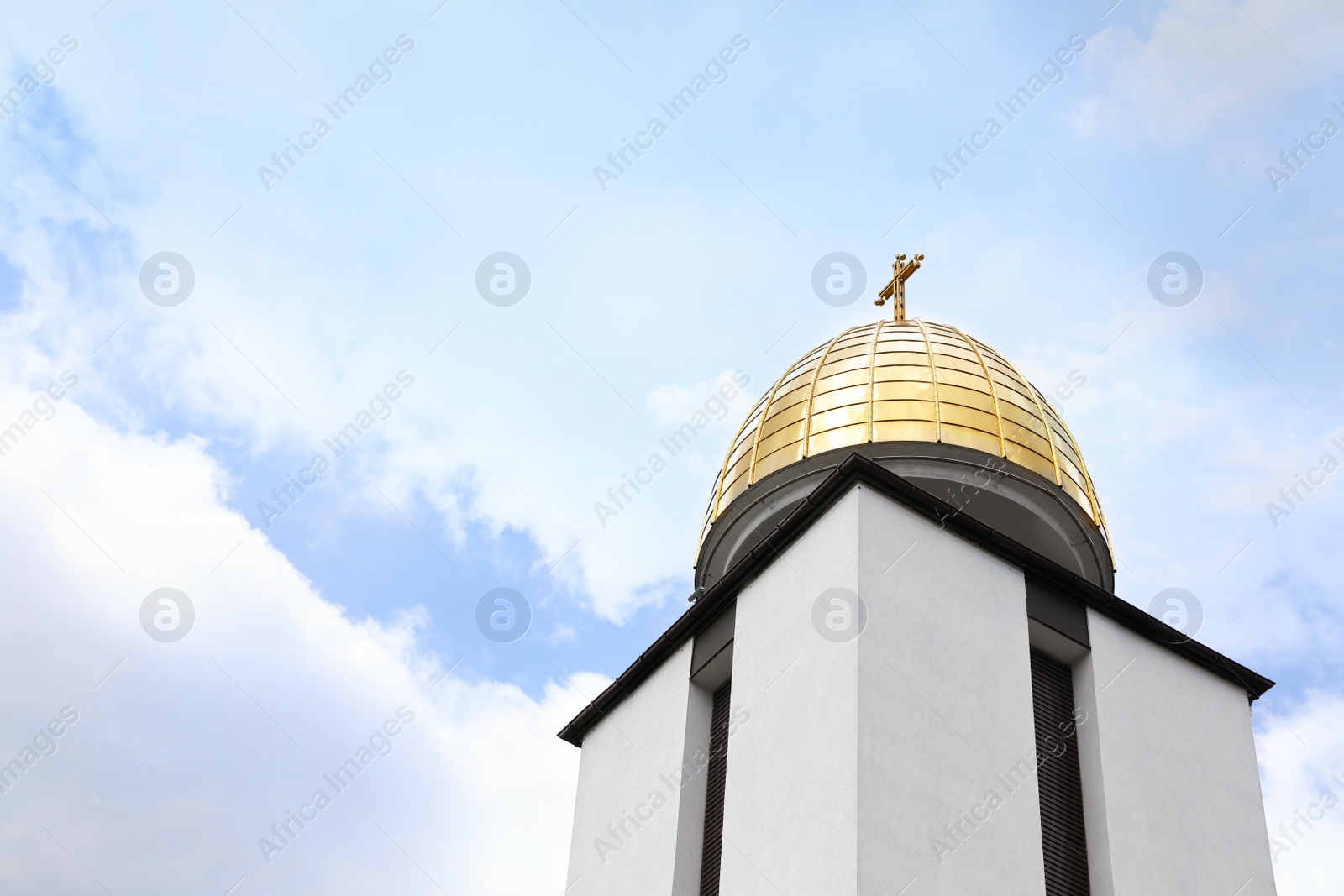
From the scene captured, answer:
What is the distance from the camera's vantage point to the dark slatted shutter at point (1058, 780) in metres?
14.2

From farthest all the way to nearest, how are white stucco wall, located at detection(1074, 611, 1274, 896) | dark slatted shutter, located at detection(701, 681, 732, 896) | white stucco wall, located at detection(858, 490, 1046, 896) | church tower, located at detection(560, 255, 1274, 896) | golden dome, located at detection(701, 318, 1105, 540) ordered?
golden dome, located at detection(701, 318, 1105, 540) → dark slatted shutter, located at detection(701, 681, 732, 896) → white stucco wall, located at detection(1074, 611, 1274, 896) → church tower, located at detection(560, 255, 1274, 896) → white stucco wall, located at detection(858, 490, 1046, 896)

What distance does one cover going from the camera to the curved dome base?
1786cm

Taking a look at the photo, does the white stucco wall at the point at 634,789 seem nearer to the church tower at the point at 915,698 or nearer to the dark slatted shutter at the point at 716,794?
the church tower at the point at 915,698

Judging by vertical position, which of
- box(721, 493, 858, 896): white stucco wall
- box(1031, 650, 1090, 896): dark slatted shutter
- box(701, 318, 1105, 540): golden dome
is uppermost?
box(701, 318, 1105, 540): golden dome

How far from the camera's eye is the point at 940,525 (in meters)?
15.7

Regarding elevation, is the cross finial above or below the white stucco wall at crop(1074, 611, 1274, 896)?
above

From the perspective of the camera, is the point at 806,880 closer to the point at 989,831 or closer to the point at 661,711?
the point at 989,831

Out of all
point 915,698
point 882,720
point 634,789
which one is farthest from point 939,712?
point 634,789

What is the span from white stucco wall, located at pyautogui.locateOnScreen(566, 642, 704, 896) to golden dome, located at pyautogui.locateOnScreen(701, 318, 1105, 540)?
2688mm

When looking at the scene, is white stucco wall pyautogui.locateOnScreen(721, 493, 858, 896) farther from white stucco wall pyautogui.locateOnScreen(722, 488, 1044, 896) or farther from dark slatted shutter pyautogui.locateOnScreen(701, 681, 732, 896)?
dark slatted shutter pyautogui.locateOnScreen(701, 681, 732, 896)

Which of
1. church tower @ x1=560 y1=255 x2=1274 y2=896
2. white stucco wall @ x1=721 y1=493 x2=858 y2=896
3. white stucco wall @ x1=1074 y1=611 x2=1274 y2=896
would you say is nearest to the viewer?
white stucco wall @ x1=721 y1=493 x2=858 y2=896

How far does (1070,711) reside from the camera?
51.5 ft

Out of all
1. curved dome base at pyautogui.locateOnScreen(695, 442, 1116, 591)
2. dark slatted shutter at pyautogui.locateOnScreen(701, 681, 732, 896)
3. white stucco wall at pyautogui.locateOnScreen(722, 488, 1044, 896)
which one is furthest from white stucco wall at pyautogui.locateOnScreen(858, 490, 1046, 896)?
dark slatted shutter at pyautogui.locateOnScreen(701, 681, 732, 896)

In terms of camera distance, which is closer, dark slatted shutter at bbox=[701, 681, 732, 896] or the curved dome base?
dark slatted shutter at bbox=[701, 681, 732, 896]
